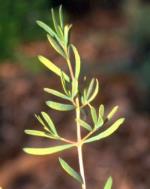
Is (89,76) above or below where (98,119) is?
below

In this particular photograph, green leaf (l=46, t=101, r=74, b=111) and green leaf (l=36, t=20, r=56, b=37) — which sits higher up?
green leaf (l=36, t=20, r=56, b=37)

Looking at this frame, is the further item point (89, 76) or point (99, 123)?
point (89, 76)

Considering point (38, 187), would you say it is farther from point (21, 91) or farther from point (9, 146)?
point (21, 91)

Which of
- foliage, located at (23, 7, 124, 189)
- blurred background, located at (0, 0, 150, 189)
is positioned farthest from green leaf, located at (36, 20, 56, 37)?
blurred background, located at (0, 0, 150, 189)

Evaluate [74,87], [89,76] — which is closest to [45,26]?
[74,87]

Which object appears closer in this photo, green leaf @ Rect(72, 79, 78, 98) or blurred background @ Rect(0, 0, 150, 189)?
green leaf @ Rect(72, 79, 78, 98)

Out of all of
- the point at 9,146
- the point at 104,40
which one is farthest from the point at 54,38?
the point at 104,40

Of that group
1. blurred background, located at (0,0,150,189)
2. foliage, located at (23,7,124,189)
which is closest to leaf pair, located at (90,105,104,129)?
foliage, located at (23,7,124,189)

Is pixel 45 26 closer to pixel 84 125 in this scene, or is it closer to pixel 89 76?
pixel 84 125

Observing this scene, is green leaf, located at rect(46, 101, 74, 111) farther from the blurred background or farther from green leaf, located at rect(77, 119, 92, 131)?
the blurred background
